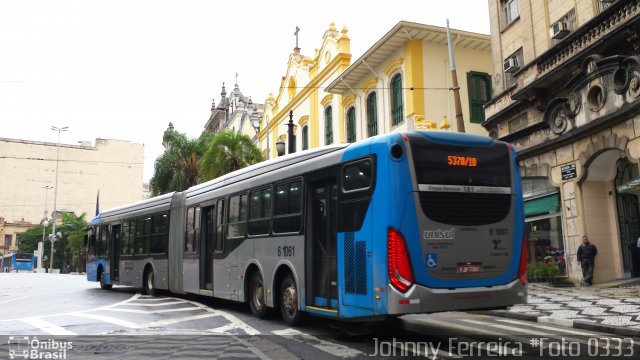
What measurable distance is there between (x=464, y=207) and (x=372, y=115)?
65.0 ft

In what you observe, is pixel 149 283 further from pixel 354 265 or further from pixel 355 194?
pixel 355 194

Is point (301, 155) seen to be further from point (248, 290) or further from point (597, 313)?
point (597, 313)

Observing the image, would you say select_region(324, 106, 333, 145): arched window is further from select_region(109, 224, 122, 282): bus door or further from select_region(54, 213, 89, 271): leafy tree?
select_region(54, 213, 89, 271): leafy tree

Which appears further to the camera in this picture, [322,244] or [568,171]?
[568,171]

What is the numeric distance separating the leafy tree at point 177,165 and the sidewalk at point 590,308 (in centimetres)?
3053

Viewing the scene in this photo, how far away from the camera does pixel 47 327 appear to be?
32.1 ft

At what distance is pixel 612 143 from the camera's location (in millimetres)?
15336

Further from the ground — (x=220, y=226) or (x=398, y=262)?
(x=220, y=226)

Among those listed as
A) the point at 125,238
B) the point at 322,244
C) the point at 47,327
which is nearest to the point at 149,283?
the point at 125,238

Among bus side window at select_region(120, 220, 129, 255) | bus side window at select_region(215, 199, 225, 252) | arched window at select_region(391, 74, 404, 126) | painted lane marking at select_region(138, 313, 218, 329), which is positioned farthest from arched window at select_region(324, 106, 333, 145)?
painted lane marking at select_region(138, 313, 218, 329)

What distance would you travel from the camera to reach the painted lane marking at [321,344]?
706 centimetres

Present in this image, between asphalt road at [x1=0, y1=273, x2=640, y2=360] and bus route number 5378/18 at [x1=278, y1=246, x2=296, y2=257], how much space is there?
128 centimetres

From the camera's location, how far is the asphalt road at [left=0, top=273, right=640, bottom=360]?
7.05m

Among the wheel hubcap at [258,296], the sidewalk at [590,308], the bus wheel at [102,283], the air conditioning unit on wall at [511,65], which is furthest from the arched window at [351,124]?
the wheel hubcap at [258,296]
